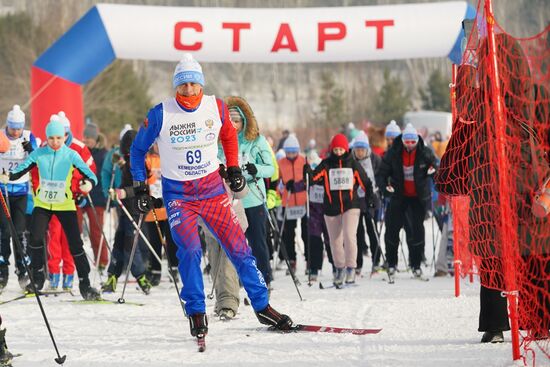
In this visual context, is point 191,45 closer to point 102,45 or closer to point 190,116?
point 102,45

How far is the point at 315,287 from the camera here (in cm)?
972

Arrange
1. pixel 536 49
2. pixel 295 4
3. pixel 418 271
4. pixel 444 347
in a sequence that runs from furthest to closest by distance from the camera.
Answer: pixel 295 4
pixel 418 271
pixel 444 347
pixel 536 49

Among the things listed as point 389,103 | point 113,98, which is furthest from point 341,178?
point 389,103

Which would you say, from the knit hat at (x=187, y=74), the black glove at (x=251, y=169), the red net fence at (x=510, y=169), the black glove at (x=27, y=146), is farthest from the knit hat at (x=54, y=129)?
the red net fence at (x=510, y=169)

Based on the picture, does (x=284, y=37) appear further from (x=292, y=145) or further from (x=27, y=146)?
(x=27, y=146)

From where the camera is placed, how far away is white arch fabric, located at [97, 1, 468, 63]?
14805mm

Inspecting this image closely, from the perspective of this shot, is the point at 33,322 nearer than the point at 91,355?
No

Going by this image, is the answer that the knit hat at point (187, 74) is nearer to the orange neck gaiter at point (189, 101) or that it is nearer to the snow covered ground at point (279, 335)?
the orange neck gaiter at point (189, 101)

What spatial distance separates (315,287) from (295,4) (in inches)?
2026

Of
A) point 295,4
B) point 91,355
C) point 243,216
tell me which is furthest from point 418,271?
point 295,4

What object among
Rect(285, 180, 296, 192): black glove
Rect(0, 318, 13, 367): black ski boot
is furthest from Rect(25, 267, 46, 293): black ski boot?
Rect(0, 318, 13, 367): black ski boot

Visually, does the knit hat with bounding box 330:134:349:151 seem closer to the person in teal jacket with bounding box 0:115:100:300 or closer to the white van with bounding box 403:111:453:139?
the person in teal jacket with bounding box 0:115:100:300

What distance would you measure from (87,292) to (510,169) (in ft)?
15.3

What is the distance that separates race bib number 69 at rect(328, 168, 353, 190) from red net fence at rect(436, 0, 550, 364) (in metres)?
4.18
